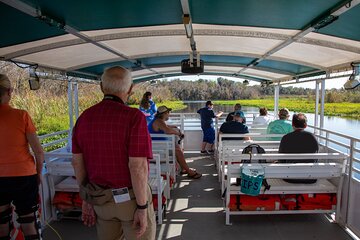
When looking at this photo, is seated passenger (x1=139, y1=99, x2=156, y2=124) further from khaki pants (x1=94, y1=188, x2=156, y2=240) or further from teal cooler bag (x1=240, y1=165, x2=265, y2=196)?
khaki pants (x1=94, y1=188, x2=156, y2=240)

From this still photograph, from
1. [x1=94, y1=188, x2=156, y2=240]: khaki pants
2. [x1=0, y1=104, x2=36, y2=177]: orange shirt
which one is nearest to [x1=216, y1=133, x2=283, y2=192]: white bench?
[x1=94, y1=188, x2=156, y2=240]: khaki pants

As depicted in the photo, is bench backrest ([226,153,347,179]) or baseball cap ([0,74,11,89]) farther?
bench backrest ([226,153,347,179])

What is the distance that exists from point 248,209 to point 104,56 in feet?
12.3

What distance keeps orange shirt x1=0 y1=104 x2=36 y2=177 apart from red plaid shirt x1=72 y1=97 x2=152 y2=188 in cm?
84

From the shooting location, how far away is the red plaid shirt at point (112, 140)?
1571mm

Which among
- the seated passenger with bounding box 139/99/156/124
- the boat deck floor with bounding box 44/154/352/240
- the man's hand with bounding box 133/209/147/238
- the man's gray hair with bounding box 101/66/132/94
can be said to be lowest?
the boat deck floor with bounding box 44/154/352/240

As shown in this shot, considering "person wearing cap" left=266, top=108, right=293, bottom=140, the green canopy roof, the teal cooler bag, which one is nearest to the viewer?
the green canopy roof

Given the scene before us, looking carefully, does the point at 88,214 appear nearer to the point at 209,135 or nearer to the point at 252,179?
the point at 252,179

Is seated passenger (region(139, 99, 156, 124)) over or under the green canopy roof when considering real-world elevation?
under

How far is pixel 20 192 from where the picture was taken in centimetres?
229

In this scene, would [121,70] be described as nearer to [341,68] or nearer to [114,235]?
[114,235]

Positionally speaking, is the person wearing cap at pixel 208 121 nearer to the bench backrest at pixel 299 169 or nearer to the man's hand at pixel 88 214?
the bench backrest at pixel 299 169

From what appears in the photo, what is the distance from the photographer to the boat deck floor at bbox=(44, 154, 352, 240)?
3156 mm

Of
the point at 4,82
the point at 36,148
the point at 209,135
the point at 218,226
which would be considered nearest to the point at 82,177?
Answer: the point at 36,148
